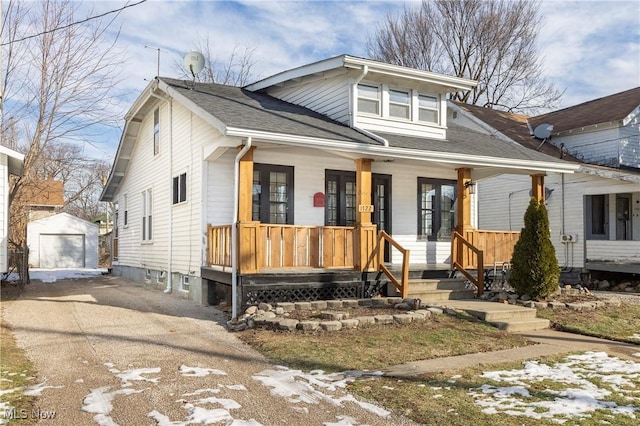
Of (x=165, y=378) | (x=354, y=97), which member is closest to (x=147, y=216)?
(x=354, y=97)

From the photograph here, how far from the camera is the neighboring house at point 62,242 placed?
2894cm

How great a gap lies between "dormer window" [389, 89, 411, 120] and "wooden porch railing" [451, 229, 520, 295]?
10.3ft

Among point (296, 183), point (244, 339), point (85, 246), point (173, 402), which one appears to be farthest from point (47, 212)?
point (173, 402)

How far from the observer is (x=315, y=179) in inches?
482

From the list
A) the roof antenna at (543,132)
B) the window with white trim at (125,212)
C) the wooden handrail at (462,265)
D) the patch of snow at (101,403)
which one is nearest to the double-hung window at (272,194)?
the wooden handrail at (462,265)

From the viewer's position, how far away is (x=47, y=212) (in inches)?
1416

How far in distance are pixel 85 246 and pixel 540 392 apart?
2927 centimetres

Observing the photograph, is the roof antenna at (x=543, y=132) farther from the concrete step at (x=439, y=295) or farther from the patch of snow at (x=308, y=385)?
the patch of snow at (x=308, y=385)

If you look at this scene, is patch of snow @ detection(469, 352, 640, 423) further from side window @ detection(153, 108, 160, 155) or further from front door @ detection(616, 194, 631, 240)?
front door @ detection(616, 194, 631, 240)

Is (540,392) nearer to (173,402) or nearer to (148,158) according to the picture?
(173,402)

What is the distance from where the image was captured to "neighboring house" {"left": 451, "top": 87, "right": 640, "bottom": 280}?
17234mm

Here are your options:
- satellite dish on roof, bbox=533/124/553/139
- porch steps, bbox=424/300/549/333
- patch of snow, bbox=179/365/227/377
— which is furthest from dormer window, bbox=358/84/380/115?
satellite dish on roof, bbox=533/124/553/139

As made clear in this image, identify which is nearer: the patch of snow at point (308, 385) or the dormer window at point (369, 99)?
the patch of snow at point (308, 385)

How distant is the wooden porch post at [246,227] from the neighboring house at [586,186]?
39.8 ft
